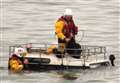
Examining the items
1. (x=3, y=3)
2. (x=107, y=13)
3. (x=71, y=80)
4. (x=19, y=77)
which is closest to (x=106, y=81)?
(x=71, y=80)

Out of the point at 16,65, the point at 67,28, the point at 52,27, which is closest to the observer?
the point at 16,65

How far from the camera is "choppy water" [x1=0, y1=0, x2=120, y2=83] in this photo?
28.6m

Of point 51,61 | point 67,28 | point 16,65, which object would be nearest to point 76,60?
point 51,61

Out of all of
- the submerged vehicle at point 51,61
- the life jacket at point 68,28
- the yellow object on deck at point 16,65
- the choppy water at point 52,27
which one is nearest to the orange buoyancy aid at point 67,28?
the life jacket at point 68,28

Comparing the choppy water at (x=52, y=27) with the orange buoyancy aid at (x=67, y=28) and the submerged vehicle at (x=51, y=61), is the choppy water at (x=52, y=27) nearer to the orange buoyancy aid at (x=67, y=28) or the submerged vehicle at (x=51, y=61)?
the submerged vehicle at (x=51, y=61)

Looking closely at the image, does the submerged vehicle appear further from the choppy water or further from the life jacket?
the life jacket

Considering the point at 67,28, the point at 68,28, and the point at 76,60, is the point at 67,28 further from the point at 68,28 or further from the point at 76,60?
the point at 76,60

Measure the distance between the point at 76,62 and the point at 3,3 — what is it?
70.4 feet

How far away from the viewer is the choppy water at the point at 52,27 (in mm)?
28578

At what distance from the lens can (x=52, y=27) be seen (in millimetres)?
41281

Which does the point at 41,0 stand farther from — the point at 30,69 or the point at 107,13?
the point at 30,69

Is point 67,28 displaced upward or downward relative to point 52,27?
downward

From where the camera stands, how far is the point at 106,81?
28062 millimetres

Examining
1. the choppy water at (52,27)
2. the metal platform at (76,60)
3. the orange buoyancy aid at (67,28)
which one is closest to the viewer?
the choppy water at (52,27)
